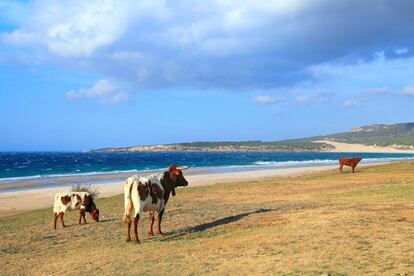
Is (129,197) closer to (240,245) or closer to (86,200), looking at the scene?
(240,245)

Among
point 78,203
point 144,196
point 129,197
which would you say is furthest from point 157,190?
point 78,203

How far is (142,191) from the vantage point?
14406 mm

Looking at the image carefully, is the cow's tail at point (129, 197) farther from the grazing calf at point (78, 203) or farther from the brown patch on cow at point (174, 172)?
the grazing calf at point (78, 203)

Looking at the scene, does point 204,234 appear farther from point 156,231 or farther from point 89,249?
point 89,249

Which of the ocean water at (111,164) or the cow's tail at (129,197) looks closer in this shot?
the cow's tail at (129,197)

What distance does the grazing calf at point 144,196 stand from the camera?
14.1 metres

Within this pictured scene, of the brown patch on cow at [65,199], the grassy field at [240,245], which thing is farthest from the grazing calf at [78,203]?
the grassy field at [240,245]

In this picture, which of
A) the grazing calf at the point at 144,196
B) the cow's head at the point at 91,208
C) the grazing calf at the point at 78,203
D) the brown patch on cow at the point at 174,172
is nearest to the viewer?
the grazing calf at the point at 144,196

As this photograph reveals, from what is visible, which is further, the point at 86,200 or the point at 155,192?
the point at 86,200

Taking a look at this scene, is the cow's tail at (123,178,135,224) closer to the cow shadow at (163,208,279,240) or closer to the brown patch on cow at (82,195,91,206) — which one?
the cow shadow at (163,208,279,240)

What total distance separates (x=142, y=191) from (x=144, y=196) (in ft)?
0.56

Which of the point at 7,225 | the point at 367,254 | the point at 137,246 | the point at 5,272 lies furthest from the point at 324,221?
the point at 7,225

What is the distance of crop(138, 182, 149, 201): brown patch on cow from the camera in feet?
47.0

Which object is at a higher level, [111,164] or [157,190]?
[157,190]
